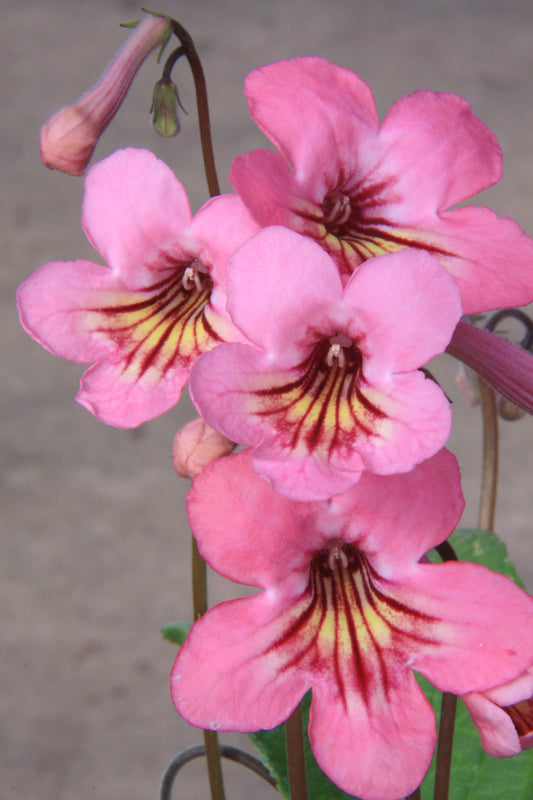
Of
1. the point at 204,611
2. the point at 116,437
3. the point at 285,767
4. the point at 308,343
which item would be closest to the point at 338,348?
the point at 308,343

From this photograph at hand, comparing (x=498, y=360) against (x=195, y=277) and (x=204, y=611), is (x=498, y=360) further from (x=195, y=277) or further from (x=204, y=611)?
(x=204, y=611)

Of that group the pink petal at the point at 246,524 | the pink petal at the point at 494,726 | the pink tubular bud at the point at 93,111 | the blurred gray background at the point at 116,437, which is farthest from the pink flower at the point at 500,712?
the blurred gray background at the point at 116,437

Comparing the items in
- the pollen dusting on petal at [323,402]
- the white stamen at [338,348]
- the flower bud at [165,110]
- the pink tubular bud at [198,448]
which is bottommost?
the pink tubular bud at [198,448]

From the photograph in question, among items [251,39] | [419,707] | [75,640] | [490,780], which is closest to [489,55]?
[251,39]

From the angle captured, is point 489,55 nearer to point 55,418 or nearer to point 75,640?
point 55,418

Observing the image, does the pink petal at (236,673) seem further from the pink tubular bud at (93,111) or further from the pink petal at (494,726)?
the pink tubular bud at (93,111)

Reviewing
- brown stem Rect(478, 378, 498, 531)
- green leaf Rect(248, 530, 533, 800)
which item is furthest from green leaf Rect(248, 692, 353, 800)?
brown stem Rect(478, 378, 498, 531)
